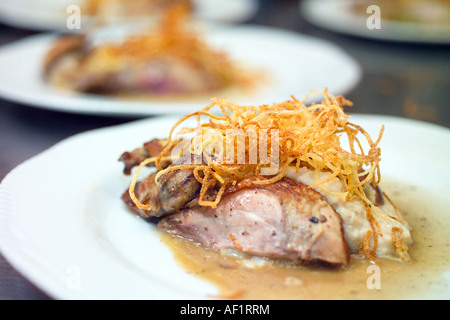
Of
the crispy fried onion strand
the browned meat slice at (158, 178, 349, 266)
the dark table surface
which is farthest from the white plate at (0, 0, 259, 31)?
the browned meat slice at (158, 178, 349, 266)

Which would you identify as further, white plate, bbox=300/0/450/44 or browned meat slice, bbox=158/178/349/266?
white plate, bbox=300/0/450/44

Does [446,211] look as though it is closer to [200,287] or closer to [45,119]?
[200,287]

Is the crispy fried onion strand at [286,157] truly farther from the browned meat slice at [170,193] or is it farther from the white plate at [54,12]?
the white plate at [54,12]

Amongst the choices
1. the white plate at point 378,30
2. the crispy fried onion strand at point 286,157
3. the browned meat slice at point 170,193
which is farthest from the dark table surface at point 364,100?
the crispy fried onion strand at point 286,157

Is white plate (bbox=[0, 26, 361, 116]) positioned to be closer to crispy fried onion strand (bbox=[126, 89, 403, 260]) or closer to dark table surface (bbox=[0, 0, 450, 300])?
dark table surface (bbox=[0, 0, 450, 300])

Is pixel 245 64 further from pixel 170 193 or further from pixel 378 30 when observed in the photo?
pixel 170 193
